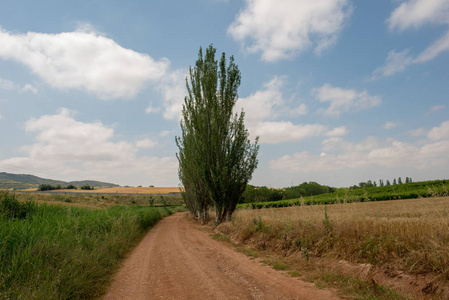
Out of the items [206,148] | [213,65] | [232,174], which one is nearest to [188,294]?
[232,174]

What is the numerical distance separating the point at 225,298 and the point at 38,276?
3117mm

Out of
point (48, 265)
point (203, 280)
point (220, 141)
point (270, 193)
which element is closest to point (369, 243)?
point (203, 280)

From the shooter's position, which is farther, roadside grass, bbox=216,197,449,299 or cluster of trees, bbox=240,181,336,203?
cluster of trees, bbox=240,181,336,203

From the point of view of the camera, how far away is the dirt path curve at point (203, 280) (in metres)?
4.68

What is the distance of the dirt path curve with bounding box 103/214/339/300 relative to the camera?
184 inches

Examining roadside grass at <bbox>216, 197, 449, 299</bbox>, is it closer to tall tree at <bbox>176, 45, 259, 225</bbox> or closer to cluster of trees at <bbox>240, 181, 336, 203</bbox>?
tall tree at <bbox>176, 45, 259, 225</bbox>

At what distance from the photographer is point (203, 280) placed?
218 inches

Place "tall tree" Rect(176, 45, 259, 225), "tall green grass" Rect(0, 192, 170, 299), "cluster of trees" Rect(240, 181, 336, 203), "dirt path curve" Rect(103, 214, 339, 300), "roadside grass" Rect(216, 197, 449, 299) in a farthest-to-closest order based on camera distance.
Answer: "cluster of trees" Rect(240, 181, 336, 203), "tall tree" Rect(176, 45, 259, 225), "dirt path curve" Rect(103, 214, 339, 300), "roadside grass" Rect(216, 197, 449, 299), "tall green grass" Rect(0, 192, 170, 299)

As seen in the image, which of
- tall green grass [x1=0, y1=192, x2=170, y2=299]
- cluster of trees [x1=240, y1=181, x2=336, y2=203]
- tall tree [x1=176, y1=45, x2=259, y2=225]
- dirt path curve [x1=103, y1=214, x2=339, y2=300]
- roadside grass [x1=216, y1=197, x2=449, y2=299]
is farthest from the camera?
cluster of trees [x1=240, y1=181, x2=336, y2=203]

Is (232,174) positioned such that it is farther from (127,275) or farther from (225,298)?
(225,298)

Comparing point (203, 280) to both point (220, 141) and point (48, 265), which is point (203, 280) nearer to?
point (48, 265)

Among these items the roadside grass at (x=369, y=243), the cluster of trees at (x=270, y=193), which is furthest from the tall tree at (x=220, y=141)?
the cluster of trees at (x=270, y=193)

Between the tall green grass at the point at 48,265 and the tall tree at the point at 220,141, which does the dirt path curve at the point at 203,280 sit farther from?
the tall tree at the point at 220,141

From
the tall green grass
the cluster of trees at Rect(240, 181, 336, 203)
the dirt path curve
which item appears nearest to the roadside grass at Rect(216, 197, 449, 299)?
the dirt path curve
